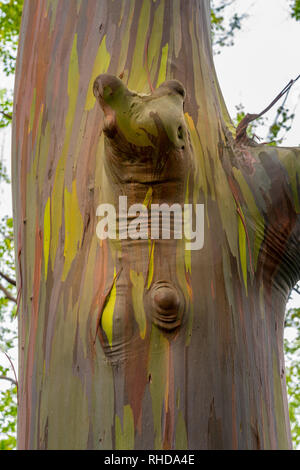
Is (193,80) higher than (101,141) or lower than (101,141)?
higher

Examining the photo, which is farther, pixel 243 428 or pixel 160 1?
pixel 160 1

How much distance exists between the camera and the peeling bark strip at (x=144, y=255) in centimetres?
139

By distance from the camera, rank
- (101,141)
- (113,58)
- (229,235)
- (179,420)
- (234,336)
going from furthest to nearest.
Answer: (113,58) < (101,141) < (229,235) < (234,336) < (179,420)

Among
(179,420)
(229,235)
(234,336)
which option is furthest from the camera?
(229,235)

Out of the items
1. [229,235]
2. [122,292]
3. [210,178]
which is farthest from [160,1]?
[122,292]

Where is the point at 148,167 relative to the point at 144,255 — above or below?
above

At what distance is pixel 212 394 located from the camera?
140 centimetres

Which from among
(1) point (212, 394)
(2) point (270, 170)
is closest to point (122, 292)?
(1) point (212, 394)

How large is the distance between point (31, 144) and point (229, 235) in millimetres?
721

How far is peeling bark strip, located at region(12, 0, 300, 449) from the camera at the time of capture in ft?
4.56

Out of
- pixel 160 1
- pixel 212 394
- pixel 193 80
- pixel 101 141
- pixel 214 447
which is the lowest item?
pixel 214 447

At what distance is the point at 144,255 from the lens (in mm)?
1477

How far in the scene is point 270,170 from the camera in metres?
1.74

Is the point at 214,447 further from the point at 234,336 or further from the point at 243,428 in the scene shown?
the point at 234,336
